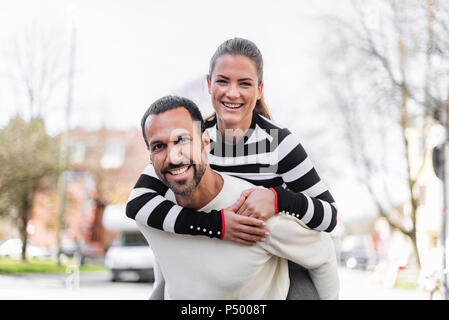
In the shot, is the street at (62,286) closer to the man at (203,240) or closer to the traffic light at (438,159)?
the traffic light at (438,159)

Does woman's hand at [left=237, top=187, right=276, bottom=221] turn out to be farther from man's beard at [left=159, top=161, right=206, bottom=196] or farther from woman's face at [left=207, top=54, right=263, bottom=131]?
woman's face at [left=207, top=54, right=263, bottom=131]

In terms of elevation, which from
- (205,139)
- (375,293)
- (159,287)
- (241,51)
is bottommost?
(375,293)

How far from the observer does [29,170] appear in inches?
655

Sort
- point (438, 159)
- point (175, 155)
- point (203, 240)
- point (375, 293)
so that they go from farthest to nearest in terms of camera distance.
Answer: point (375, 293)
point (438, 159)
point (203, 240)
point (175, 155)

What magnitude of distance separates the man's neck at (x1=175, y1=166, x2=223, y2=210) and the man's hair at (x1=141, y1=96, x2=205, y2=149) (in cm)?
15

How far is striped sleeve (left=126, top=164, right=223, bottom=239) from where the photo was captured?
1510 millimetres

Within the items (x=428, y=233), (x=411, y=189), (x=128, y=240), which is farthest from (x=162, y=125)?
(x=428, y=233)

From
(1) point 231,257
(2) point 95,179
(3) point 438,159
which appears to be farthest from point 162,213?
(2) point 95,179

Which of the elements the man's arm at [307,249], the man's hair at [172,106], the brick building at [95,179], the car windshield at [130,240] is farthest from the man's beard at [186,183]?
the brick building at [95,179]

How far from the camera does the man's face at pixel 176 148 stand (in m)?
1.47

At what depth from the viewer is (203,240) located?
61.9 inches

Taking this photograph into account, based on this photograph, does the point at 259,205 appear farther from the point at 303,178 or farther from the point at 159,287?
the point at 159,287

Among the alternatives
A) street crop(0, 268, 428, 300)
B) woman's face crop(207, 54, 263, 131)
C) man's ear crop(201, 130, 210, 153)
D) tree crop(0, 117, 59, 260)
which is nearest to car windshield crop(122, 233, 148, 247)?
street crop(0, 268, 428, 300)

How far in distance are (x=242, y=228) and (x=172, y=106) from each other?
40 centimetres
